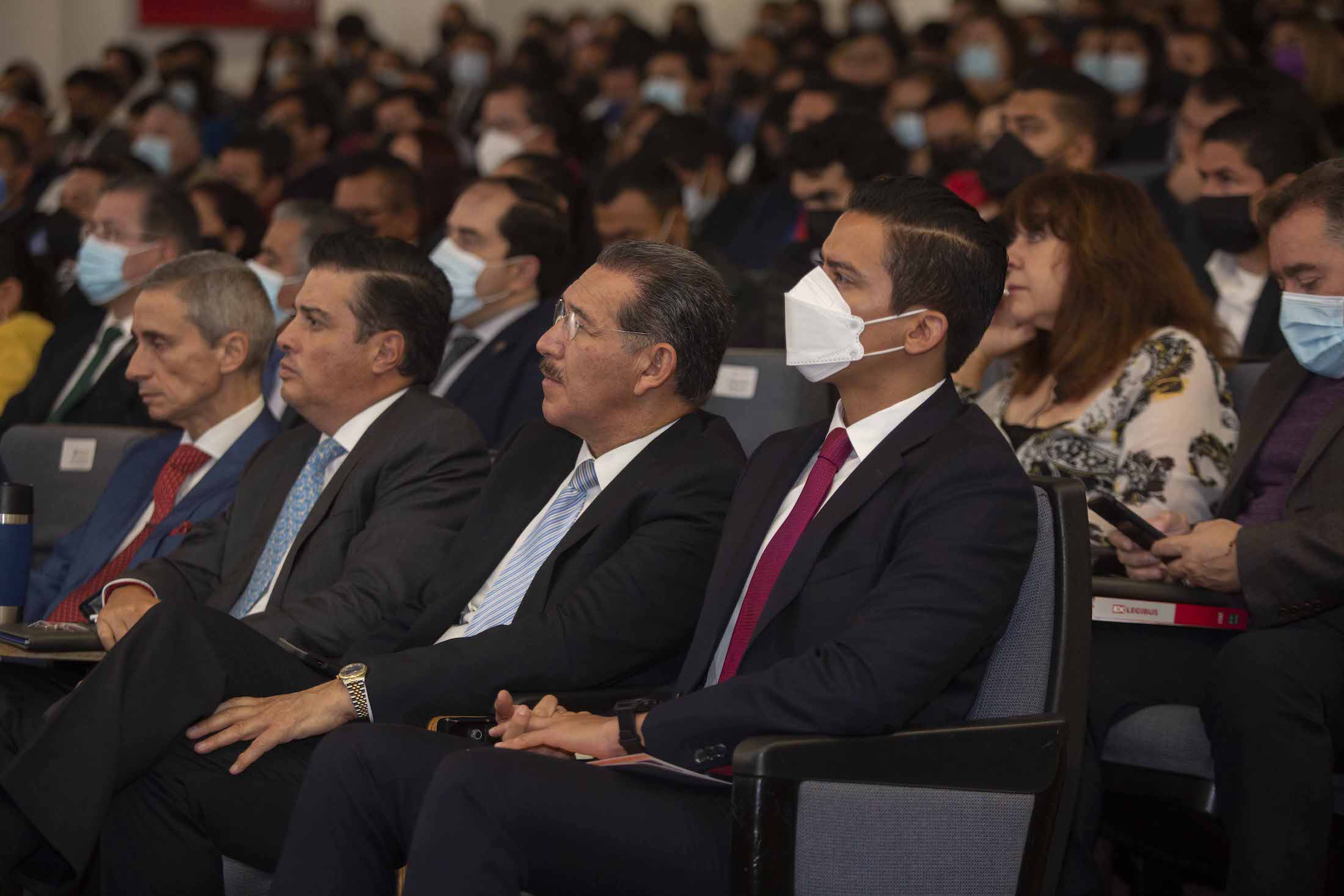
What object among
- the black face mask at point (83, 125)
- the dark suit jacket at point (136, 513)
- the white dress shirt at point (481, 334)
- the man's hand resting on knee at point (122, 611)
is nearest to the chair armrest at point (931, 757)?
the man's hand resting on knee at point (122, 611)

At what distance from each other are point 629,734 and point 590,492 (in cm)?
64

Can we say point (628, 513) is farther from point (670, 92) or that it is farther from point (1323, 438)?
point (670, 92)

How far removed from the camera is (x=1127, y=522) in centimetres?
261

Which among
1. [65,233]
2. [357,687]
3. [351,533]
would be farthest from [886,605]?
[65,233]

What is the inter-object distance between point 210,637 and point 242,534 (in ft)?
2.47

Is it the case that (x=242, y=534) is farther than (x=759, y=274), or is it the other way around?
(x=759, y=274)

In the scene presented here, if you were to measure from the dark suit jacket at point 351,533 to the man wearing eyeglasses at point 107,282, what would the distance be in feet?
4.76

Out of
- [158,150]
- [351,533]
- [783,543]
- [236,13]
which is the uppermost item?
[783,543]

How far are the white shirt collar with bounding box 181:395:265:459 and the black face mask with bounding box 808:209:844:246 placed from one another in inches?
65.8

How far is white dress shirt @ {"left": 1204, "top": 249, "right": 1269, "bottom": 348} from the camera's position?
4066 mm

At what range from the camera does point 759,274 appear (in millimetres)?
5105

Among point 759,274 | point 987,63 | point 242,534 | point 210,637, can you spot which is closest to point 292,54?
point 987,63

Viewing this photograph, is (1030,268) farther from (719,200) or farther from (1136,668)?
(719,200)

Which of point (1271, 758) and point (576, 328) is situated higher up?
point (576, 328)
